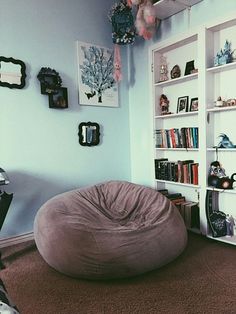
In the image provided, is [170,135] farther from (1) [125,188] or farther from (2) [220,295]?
(2) [220,295]

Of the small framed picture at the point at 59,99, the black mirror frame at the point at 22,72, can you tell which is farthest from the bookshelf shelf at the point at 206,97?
the black mirror frame at the point at 22,72

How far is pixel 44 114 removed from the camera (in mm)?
2898

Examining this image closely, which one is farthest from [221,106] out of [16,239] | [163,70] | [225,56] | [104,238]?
[16,239]

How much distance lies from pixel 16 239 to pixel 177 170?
75.3 inches

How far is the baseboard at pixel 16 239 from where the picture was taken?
266 cm

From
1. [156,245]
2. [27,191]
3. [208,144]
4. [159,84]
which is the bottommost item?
[156,245]

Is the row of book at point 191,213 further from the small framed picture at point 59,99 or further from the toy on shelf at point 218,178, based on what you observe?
the small framed picture at point 59,99

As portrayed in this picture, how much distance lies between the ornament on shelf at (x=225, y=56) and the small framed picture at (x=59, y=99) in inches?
64.9

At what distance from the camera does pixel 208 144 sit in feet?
8.83

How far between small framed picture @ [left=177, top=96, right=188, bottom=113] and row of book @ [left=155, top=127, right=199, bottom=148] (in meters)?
0.24

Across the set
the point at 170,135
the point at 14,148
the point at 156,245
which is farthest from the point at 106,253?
the point at 170,135

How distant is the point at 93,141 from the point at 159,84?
1.07 m

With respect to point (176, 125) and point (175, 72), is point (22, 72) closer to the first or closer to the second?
point (175, 72)

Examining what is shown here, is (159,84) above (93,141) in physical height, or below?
above
